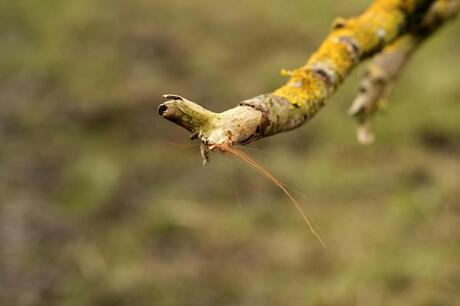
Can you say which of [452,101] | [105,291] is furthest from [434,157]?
[105,291]

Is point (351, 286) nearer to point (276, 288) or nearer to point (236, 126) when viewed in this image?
point (276, 288)

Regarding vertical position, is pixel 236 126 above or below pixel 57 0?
below

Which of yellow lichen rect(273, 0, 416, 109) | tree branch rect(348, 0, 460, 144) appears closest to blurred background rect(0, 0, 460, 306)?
tree branch rect(348, 0, 460, 144)

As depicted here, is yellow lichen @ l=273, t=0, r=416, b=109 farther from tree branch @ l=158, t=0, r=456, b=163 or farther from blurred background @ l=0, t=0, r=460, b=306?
blurred background @ l=0, t=0, r=460, b=306

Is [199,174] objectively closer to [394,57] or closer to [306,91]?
[394,57]

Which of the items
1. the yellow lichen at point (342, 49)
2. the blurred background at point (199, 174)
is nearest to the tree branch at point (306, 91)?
the yellow lichen at point (342, 49)

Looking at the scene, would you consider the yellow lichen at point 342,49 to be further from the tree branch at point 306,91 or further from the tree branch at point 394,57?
the tree branch at point 394,57

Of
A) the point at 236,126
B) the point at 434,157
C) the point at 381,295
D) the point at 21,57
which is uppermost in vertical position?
the point at 21,57
